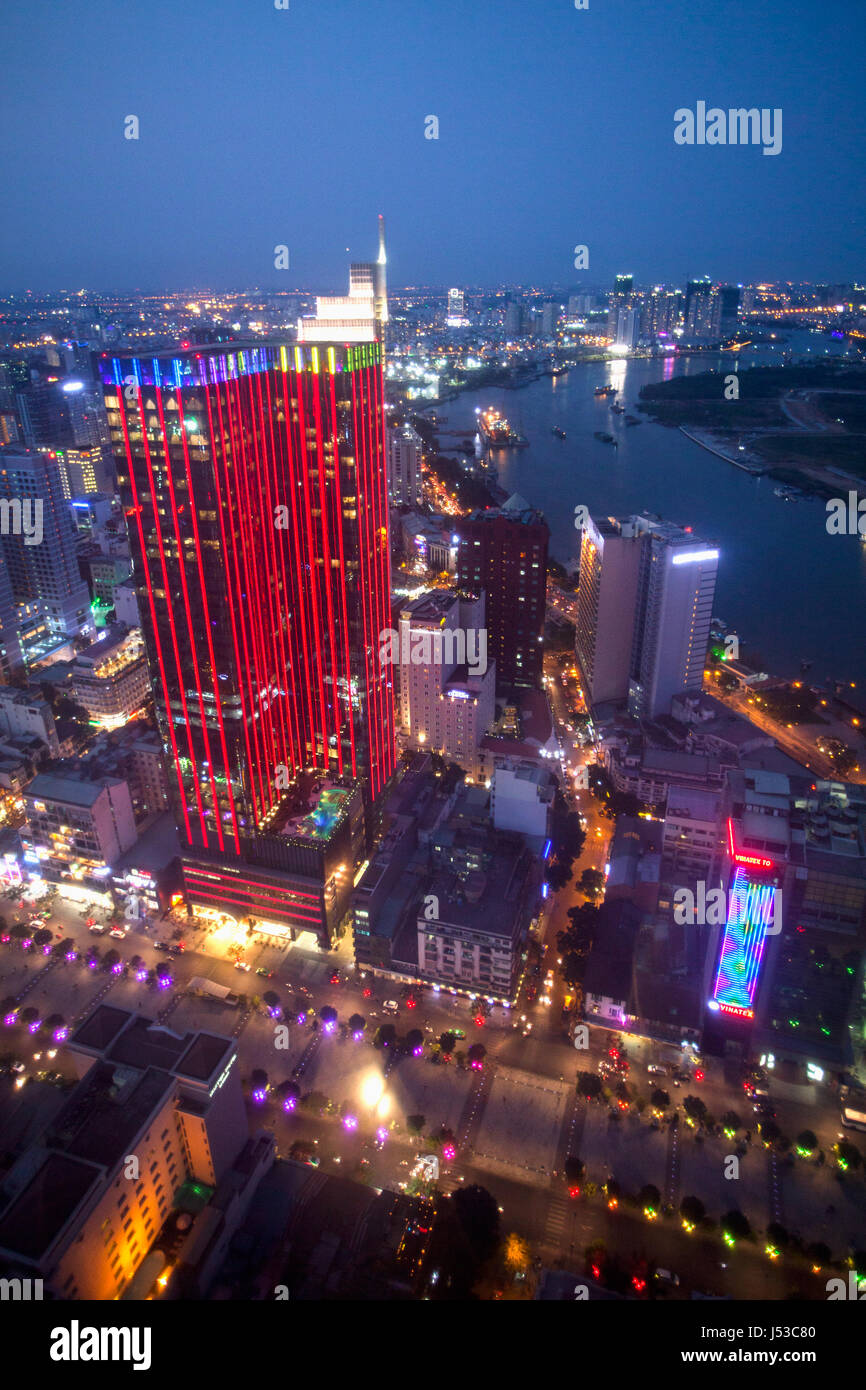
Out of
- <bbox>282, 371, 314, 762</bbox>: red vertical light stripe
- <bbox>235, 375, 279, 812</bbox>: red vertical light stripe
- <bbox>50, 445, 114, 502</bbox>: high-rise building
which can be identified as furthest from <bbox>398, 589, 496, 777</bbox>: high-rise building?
<bbox>50, 445, 114, 502</bbox>: high-rise building

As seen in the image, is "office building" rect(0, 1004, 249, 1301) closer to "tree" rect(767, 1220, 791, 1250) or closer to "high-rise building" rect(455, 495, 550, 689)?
"tree" rect(767, 1220, 791, 1250)

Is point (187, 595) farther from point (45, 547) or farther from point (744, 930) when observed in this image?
point (45, 547)

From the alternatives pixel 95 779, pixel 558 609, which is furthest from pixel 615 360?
pixel 95 779

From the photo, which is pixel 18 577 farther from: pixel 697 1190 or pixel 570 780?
pixel 697 1190

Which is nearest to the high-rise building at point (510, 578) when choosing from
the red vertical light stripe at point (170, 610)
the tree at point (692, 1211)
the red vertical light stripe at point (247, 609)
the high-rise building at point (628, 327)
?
the red vertical light stripe at point (247, 609)

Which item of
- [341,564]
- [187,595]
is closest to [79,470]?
[341,564]

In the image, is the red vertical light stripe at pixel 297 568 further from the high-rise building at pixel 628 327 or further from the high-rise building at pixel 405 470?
the high-rise building at pixel 628 327

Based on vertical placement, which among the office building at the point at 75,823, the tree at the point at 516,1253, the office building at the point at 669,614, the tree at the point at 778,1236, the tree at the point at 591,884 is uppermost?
the office building at the point at 669,614
